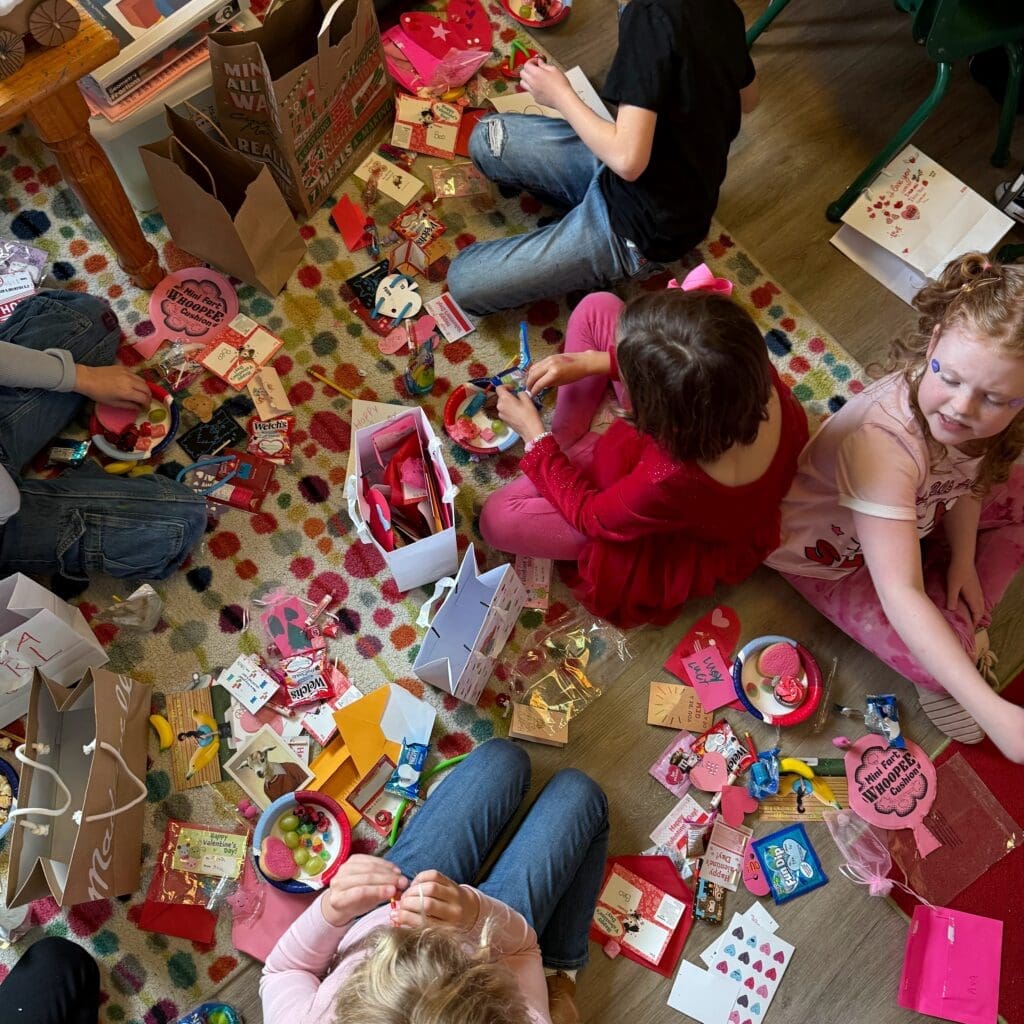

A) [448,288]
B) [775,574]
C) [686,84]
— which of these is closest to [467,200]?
[448,288]

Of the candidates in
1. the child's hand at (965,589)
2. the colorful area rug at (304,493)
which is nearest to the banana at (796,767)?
the child's hand at (965,589)

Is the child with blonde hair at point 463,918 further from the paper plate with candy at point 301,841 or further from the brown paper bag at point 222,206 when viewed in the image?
the brown paper bag at point 222,206

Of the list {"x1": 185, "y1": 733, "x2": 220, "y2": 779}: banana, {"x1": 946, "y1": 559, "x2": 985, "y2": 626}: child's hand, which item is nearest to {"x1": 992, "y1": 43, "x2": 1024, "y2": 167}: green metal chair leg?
{"x1": 946, "y1": 559, "x2": 985, "y2": 626}: child's hand

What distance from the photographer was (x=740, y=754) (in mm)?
1638

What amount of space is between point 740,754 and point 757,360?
2.44ft

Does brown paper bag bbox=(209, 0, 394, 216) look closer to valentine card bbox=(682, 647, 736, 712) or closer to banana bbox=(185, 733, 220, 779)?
banana bbox=(185, 733, 220, 779)

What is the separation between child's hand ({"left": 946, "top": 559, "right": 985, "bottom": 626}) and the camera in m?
1.59

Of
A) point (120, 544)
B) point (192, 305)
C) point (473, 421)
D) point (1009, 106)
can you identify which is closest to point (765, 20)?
point (1009, 106)

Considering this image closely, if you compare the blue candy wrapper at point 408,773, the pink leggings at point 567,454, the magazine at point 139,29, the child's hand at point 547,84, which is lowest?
the blue candy wrapper at point 408,773

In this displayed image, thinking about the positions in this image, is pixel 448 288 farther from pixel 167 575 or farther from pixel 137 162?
pixel 167 575

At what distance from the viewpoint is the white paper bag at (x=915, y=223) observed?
1.86 meters

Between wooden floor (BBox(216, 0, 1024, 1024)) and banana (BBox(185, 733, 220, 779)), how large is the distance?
0.33m

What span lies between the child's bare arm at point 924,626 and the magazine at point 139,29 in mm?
1336

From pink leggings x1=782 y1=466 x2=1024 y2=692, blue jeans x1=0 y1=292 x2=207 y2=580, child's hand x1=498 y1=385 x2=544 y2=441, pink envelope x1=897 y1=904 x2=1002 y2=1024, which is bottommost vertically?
pink envelope x1=897 y1=904 x2=1002 y2=1024
